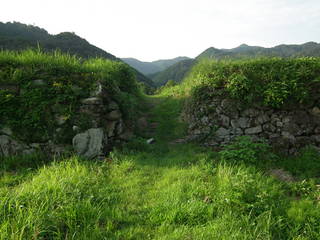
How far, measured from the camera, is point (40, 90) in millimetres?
4879

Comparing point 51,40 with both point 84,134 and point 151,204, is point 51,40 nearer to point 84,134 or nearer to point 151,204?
point 84,134

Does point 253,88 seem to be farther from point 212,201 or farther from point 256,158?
point 212,201

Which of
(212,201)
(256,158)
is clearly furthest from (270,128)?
(212,201)

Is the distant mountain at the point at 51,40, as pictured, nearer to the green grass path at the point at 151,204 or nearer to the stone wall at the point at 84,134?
the stone wall at the point at 84,134

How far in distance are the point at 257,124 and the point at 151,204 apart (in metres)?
4.45

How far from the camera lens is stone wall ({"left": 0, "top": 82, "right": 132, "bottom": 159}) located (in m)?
4.46

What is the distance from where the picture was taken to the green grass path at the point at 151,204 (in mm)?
2152

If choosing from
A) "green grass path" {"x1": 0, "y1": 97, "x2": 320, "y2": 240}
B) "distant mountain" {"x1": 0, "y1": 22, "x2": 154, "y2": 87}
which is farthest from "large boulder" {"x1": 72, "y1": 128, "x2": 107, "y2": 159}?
"distant mountain" {"x1": 0, "y1": 22, "x2": 154, "y2": 87}

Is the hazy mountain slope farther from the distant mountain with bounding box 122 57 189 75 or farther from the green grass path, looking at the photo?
the green grass path

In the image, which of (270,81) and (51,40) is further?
(51,40)

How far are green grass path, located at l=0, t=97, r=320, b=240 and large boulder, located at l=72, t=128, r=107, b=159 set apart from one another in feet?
1.74

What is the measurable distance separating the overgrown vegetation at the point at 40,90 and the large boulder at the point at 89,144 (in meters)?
0.54

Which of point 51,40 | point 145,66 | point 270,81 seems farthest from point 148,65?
point 270,81

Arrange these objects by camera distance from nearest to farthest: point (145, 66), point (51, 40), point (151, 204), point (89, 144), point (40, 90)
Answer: point (151, 204) → point (89, 144) → point (40, 90) → point (51, 40) → point (145, 66)
